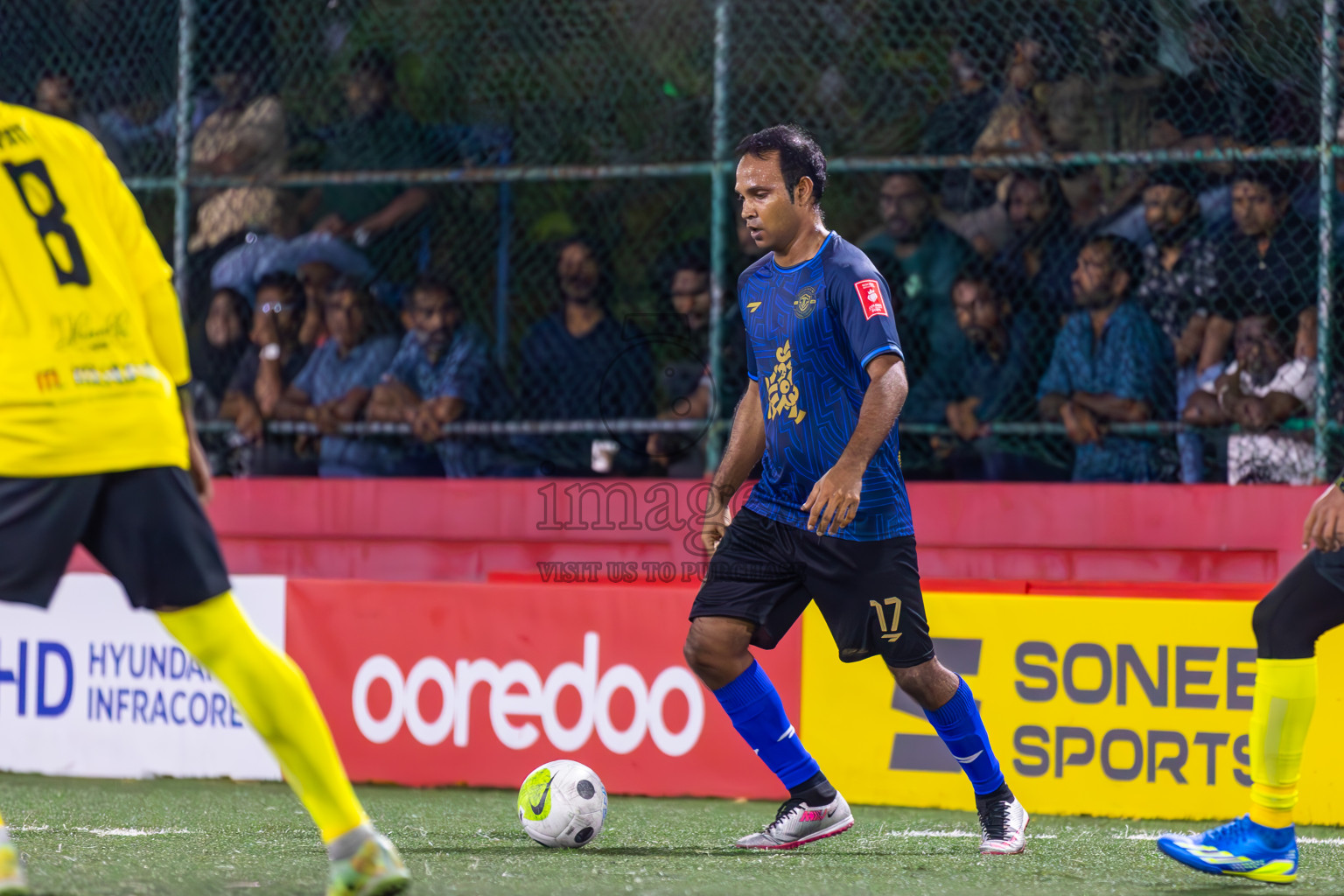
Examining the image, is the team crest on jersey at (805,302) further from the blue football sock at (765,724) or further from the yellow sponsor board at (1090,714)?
the yellow sponsor board at (1090,714)

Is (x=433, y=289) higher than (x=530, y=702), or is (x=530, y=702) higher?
(x=433, y=289)

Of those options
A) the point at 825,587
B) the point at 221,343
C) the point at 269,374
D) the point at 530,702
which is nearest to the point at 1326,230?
the point at 825,587

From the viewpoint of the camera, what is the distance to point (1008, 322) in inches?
307

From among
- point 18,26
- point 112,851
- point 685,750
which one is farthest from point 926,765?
point 18,26

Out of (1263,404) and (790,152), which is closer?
(790,152)

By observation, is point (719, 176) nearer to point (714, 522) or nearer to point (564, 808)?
point (714, 522)

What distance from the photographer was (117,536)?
11.0 feet

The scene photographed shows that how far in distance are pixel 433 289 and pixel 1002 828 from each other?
4.81 metres

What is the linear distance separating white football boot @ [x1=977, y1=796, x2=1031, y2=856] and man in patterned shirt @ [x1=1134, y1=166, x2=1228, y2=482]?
2.98m

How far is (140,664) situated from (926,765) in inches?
130

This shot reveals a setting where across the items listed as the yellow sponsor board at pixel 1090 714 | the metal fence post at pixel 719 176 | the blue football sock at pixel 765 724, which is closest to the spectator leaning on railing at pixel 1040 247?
the metal fence post at pixel 719 176

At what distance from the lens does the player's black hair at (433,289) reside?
870 cm

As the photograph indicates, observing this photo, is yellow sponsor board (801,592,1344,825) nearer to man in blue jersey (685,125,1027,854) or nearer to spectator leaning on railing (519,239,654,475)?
man in blue jersey (685,125,1027,854)

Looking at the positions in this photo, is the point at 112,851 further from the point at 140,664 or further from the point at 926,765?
the point at 926,765
